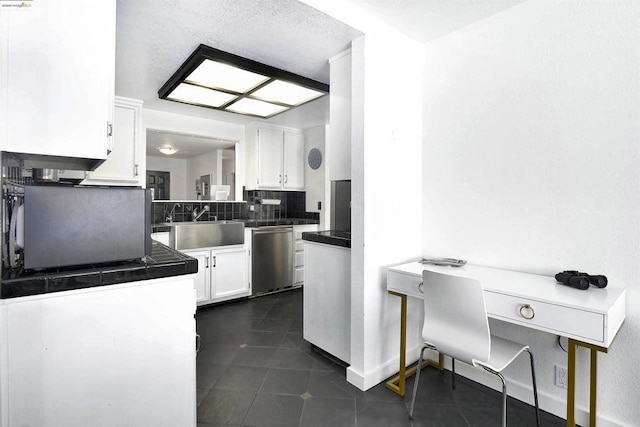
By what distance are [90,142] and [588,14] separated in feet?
8.19

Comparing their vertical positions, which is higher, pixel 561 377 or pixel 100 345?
pixel 100 345

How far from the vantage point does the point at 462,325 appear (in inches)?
59.2

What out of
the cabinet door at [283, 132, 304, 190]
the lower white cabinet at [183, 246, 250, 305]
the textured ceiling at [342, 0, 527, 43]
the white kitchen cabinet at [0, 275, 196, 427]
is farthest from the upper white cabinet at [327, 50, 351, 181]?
the cabinet door at [283, 132, 304, 190]

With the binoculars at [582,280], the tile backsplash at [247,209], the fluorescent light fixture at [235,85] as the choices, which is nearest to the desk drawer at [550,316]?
the binoculars at [582,280]

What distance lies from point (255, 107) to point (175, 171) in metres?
1.59

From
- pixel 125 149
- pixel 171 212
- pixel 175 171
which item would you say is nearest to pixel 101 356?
pixel 125 149

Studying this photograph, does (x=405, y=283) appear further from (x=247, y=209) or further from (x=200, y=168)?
(x=200, y=168)

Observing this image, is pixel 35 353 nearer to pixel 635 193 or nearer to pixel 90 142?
pixel 90 142

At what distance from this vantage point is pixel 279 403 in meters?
1.82

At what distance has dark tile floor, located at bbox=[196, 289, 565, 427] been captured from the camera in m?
1.68

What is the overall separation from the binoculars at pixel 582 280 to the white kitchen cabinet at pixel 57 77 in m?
2.23

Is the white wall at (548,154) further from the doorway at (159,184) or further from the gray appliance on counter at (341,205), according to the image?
the doorway at (159,184)

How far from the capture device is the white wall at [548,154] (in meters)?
1.53

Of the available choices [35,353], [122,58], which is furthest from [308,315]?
[122,58]
